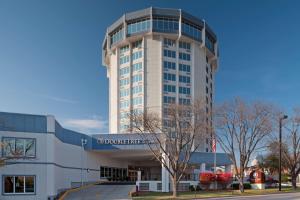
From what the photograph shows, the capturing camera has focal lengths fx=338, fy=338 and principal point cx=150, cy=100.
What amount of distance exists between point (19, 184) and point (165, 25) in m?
60.4

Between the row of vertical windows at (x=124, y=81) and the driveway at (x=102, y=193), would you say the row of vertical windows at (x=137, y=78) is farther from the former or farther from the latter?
the driveway at (x=102, y=193)

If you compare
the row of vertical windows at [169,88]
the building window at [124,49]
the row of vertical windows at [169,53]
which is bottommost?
the row of vertical windows at [169,88]

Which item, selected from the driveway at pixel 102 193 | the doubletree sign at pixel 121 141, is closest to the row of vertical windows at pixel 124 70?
the doubletree sign at pixel 121 141

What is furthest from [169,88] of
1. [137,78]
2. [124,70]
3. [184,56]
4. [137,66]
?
[124,70]

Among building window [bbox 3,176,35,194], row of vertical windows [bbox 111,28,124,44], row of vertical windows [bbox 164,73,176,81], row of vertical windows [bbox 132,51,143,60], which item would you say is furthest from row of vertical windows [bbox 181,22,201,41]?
building window [bbox 3,176,35,194]

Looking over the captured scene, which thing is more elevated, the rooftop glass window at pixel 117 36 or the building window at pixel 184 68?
the rooftop glass window at pixel 117 36

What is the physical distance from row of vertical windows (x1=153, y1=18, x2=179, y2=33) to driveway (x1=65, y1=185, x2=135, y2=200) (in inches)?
A: 1871

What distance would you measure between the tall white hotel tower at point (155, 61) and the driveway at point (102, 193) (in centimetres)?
3660

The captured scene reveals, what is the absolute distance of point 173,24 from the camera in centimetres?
8169

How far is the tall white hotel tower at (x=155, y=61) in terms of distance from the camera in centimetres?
8031

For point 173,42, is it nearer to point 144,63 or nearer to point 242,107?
point 144,63

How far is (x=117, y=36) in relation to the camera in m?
85.8

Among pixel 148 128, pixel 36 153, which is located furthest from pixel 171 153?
pixel 36 153

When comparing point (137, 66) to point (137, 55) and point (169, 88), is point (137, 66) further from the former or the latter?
point (169, 88)
